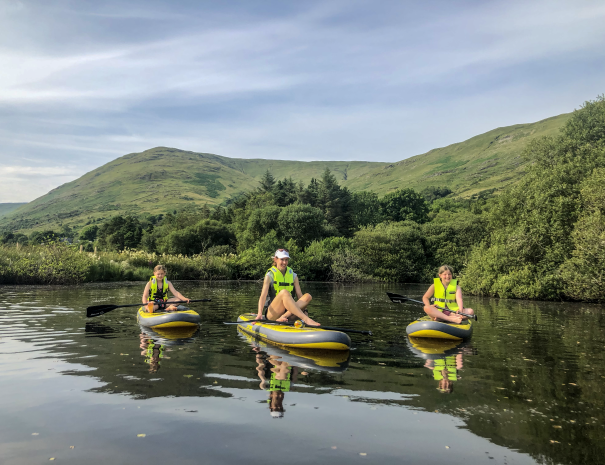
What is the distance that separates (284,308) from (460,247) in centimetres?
4953

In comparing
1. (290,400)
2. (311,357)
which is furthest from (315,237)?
(290,400)

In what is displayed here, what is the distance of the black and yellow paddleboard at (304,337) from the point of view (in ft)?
29.6

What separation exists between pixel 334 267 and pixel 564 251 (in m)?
24.9

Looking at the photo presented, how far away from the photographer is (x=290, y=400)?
6207mm

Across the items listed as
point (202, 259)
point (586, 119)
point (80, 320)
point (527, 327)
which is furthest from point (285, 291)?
point (586, 119)

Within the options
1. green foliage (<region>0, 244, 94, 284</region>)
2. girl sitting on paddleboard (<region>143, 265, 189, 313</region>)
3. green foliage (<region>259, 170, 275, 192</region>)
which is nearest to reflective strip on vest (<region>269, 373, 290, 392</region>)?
girl sitting on paddleboard (<region>143, 265, 189, 313</region>)

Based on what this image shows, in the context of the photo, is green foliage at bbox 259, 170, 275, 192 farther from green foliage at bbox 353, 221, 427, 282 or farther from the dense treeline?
green foliage at bbox 353, 221, 427, 282

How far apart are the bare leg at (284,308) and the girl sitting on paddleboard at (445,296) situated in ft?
11.9

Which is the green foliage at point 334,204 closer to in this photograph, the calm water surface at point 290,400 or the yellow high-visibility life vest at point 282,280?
the calm water surface at point 290,400

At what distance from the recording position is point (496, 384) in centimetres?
713

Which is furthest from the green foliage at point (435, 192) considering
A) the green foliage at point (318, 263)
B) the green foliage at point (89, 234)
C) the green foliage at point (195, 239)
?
the green foliage at point (318, 263)

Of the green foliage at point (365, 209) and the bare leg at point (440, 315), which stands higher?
the green foliage at point (365, 209)

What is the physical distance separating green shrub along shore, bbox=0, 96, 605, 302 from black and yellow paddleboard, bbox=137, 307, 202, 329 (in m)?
15.5

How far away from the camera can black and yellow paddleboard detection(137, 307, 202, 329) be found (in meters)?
12.0
